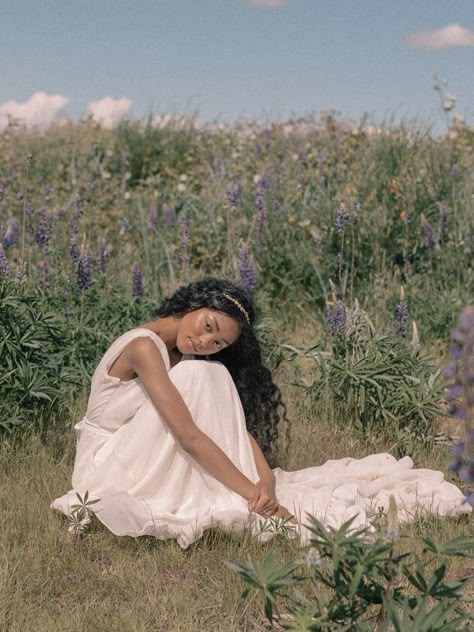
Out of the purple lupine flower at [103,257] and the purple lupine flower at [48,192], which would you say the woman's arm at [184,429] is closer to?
the purple lupine flower at [103,257]

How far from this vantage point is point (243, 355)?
3617 mm

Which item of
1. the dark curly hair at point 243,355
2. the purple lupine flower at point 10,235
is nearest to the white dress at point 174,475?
the dark curly hair at point 243,355

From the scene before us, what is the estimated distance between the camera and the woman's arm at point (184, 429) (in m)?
3.06

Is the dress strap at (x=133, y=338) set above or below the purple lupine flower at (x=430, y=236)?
below

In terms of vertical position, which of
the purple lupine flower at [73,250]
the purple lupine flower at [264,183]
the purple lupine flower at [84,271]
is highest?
the purple lupine flower at [264,183]

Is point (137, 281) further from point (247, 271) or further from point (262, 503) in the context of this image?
point (262, 503)

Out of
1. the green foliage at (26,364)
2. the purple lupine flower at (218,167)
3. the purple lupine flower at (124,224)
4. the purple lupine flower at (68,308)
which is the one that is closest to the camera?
the green foliage at (26,364)

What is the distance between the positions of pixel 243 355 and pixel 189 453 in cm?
62

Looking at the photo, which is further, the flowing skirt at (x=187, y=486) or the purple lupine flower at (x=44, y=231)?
the purple lupine flower at (x=44, y=231)

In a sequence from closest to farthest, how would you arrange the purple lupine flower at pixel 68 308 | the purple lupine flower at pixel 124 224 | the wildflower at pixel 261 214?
the purple lupine flower at pixel 68 308
the wildflower at pixel 261 214
the purple lupine flower at pixel 124 224

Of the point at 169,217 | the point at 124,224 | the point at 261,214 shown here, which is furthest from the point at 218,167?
the point at 261,214

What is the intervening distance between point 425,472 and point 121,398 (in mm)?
1268

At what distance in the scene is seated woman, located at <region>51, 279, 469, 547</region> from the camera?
10.0 ft

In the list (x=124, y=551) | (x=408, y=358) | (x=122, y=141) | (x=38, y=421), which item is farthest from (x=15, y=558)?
(x=122, y=141)
